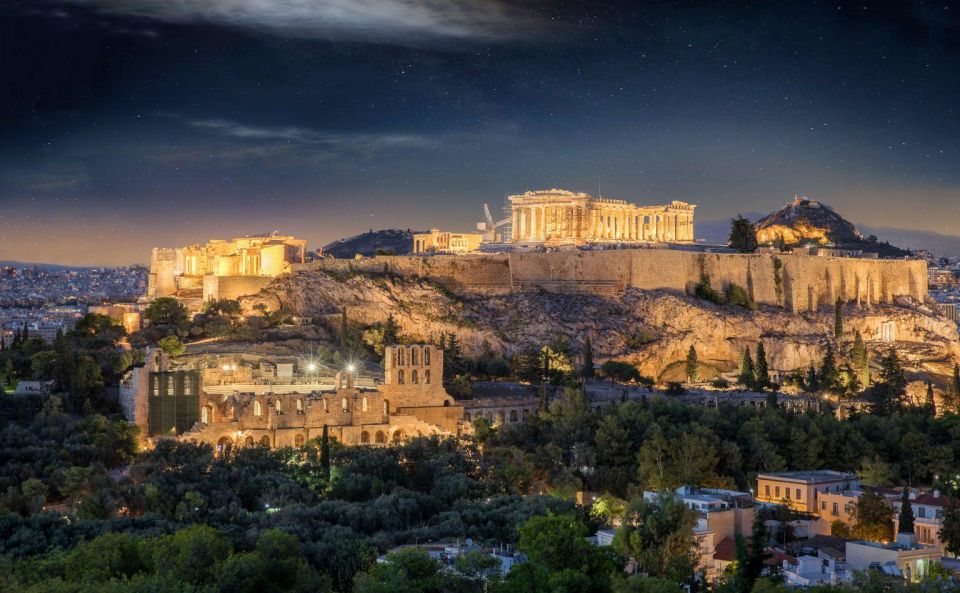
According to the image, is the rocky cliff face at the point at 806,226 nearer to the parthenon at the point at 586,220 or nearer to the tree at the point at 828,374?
the parthenon at the point at 586,220

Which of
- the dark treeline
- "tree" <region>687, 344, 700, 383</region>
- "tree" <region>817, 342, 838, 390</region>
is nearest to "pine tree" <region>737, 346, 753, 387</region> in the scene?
"tree" <region>687, 344, 700, 383</region>

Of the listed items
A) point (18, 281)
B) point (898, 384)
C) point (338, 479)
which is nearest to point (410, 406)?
point (338, 479)

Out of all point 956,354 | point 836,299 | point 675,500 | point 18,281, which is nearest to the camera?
point 675,500

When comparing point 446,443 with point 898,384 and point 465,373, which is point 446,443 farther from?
point 898,384

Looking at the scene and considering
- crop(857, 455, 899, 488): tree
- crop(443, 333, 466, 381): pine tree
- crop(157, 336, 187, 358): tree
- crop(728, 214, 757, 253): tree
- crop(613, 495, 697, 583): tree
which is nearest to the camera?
crop(613, 495, 697, 583): tree

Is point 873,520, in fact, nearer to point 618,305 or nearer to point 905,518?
point 905,518

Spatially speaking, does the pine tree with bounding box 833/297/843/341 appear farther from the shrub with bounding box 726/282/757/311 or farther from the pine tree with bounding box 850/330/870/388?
the pine tree with bounding box 850/330/870/388

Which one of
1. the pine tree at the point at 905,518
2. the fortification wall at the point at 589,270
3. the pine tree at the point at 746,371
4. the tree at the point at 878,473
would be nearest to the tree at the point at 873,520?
the pine tree at the point at 905,518
